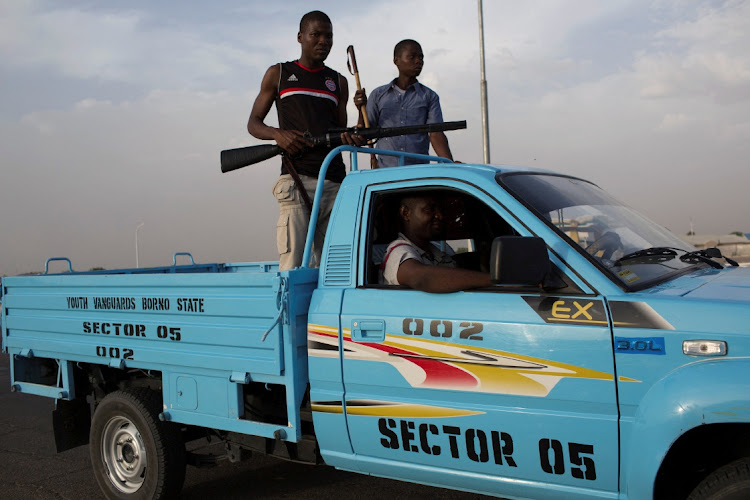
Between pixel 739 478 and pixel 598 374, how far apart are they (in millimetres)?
602

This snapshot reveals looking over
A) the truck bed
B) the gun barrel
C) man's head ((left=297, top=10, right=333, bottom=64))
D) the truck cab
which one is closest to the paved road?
the truck bed

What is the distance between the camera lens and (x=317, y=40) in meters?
5.21

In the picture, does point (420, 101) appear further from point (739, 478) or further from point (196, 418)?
point (739, 478)

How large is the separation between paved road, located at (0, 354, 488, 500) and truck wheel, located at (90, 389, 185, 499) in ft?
1.18

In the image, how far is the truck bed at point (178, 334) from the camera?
3.56 m

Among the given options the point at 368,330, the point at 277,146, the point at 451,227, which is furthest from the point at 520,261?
the point at 277,146

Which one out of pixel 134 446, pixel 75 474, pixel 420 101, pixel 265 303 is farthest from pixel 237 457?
pixel 420 101

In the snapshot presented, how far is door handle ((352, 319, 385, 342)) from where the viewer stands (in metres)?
3.29

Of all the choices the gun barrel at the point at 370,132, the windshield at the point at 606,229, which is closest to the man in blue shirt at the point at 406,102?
the gun barrel at the point at 370,132

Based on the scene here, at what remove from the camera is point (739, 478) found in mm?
2486

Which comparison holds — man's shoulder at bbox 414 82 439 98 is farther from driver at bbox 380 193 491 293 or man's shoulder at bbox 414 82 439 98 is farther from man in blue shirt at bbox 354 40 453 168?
driver at bbox 380 193 491 293

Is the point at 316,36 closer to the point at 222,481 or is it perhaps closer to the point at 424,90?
the point at 424,90

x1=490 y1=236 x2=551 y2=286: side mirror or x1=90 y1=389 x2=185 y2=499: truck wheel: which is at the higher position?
x1=490 y1=236 x2=551 y2=286: side mirror

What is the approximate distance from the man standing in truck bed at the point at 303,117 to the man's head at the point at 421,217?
1.07 meters
